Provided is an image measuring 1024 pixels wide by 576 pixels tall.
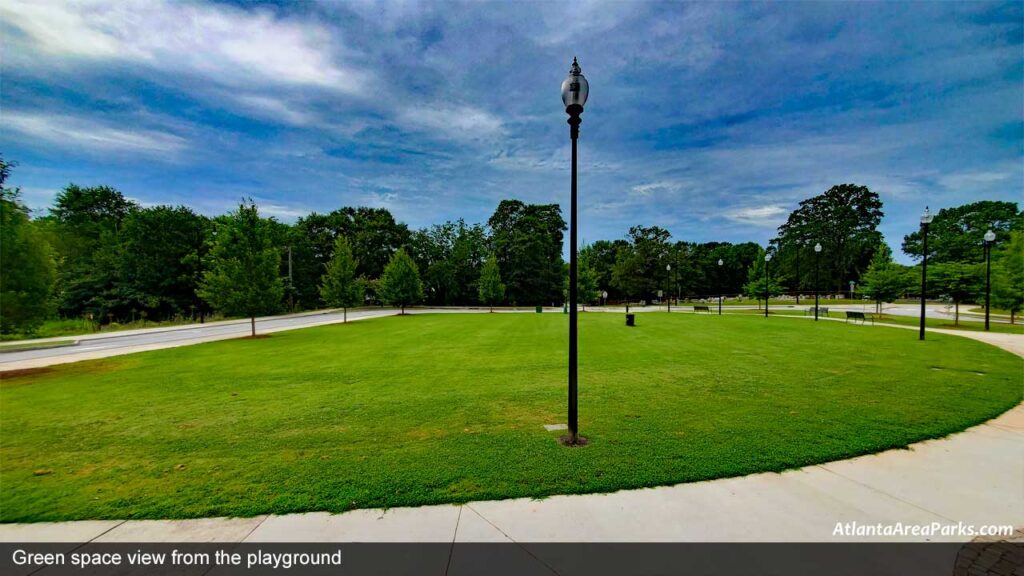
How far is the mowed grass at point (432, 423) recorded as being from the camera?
4020 mm

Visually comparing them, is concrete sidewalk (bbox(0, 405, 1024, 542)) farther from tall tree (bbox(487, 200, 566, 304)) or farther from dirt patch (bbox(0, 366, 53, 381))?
tall tree (bbox(487, 200, 566, 304))

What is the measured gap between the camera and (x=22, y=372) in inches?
437

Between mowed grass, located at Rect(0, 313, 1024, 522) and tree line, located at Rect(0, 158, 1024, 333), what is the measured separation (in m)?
6.73

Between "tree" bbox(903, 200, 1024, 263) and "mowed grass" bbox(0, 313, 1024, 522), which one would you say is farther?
"tree" bbox(903, 200, 1024, 263)

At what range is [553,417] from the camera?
6387mm

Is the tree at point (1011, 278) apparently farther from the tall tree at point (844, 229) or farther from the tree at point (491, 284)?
the tall tree at point (844, 229)

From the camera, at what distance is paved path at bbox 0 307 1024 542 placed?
3213mm

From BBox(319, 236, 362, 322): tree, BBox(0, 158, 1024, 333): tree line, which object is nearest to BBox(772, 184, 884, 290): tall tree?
BBox(0, 158, 1024, 333): tree line

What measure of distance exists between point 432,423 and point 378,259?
5042cm
